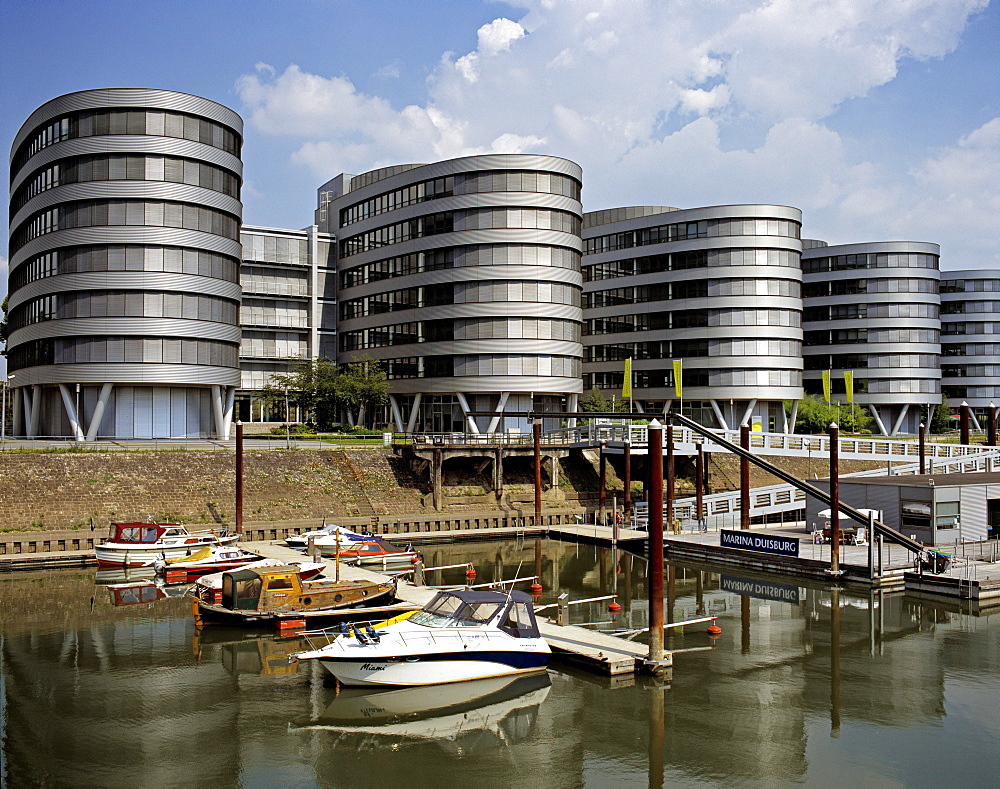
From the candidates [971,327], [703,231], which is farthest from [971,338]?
[703,231]

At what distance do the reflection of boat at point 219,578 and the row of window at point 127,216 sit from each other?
36724mm

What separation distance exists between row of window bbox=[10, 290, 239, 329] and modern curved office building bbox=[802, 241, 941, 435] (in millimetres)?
85942

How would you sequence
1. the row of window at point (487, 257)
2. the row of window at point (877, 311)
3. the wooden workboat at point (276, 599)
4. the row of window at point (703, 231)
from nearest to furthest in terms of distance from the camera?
the wooden workboat at point (276, 599), the row of window at point (487, 257), the row of window at point (703, 231), the row of window at point (877, 311)

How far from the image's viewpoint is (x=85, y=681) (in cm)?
2839

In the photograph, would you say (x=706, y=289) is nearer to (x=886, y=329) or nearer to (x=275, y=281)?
(x=886, y=329)

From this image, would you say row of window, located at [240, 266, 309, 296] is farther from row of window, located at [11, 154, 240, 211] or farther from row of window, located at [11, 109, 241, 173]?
row of window, located at [11, 109, 241, 173]

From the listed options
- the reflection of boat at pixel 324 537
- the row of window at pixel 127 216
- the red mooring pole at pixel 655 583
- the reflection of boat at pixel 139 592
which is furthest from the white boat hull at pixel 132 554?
the row of window at pixel 127 216

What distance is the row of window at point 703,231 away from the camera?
346 feet

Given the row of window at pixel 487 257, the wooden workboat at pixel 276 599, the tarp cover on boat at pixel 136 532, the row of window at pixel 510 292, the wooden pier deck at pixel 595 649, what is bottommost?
the wooden pier deck at pixel 595 649

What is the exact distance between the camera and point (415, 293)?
91062 mm

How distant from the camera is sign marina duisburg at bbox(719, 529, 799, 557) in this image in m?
46.6

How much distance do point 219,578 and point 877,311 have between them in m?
107

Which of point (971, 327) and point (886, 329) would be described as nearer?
point (886, 329)

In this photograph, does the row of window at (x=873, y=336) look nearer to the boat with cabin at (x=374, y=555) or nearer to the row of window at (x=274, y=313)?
the row of window at (x=274, y=313)
